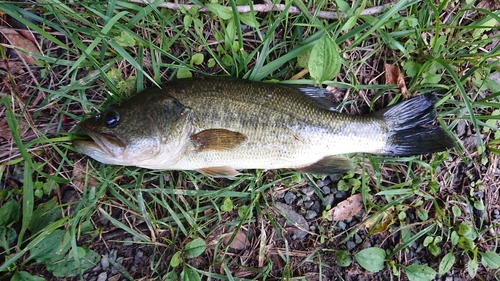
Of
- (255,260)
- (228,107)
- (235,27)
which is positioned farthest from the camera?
(255,260)

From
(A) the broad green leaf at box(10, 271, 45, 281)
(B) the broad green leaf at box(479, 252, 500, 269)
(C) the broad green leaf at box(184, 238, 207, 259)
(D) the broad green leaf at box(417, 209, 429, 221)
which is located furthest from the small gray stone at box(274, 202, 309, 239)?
(A) the broad green leaf at box(10, 271, 45, 281)

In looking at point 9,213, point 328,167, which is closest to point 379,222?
point 328,167

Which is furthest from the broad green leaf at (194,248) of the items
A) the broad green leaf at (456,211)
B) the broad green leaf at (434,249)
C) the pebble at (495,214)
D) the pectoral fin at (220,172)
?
the pebble at (495,214)

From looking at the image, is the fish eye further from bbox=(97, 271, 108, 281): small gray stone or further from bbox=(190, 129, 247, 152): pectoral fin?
bbox=(97, 271, 108, 281): small gray stone

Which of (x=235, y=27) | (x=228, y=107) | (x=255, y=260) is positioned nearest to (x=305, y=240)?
(x=255, y=260)

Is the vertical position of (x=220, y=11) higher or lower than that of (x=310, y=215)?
A: higher

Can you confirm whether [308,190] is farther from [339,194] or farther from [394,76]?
[394,76]

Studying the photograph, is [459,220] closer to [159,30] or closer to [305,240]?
[305,240]
